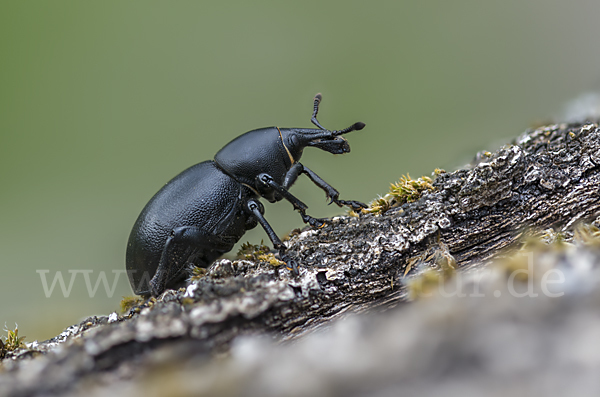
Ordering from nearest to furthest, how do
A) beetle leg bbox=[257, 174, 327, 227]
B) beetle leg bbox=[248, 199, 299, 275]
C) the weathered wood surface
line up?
the weathered wood surface → beetle leg bbox=[248, 199, 299, 275] → beetle leg bbox=[257, 174, 327, 227]

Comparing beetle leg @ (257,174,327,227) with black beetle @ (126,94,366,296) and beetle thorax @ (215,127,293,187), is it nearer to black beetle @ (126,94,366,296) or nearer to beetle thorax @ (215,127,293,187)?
black beetle @ (126,94,366,296)

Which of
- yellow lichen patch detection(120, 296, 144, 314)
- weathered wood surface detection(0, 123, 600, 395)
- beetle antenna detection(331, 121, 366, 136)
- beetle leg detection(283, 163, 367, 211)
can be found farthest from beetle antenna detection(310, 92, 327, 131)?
yellow lichen patch detection(120, 296, 144, 314)

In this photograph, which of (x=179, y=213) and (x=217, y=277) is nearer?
(x=217, y=277)

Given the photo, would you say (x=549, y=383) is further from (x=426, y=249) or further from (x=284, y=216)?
(x=284, y=216)

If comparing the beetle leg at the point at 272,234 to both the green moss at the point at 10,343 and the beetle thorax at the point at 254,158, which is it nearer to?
the beetle thorax at the point at 254,158

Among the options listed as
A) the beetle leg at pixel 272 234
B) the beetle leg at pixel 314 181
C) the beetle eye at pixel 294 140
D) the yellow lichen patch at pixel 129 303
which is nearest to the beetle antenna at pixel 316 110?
the beetle eye at pixel 294 140

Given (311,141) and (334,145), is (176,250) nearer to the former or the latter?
(311,141)

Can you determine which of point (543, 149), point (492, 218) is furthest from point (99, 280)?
point (543, 149)
